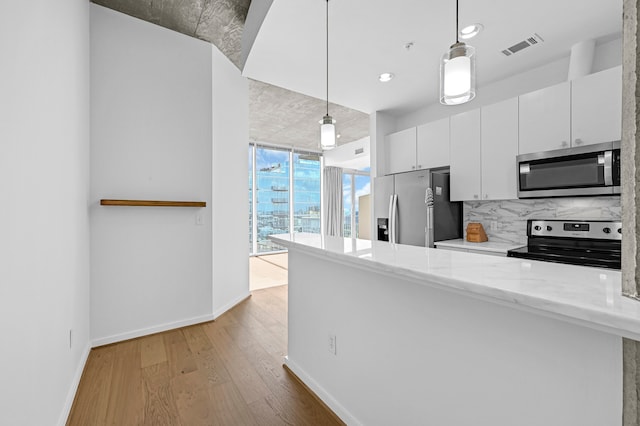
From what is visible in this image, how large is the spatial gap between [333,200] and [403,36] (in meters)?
5.81

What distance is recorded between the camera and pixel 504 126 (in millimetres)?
2836

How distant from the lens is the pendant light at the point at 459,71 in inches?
46.3

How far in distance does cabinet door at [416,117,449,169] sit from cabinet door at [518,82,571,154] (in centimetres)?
77

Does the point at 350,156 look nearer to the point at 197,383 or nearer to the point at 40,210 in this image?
the point at 197,383

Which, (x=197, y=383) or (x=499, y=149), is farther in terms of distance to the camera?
(x=499, y=149)

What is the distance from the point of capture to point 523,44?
249 centimetres

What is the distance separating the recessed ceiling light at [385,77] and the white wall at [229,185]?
1.63m

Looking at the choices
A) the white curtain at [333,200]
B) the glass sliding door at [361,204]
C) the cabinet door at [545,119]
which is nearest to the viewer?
the cabinet door at [545,119]

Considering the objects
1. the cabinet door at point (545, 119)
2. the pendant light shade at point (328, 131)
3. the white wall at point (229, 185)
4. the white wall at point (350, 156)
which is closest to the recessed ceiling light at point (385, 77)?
the cabinet door at point (545, 119)

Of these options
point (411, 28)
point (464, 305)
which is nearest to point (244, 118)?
point (411, 28)

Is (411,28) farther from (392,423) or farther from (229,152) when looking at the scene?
(392,423)

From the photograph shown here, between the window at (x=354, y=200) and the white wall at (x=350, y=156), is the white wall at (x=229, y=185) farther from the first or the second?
the window at (x=354, y=200)

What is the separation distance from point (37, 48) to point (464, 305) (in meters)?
2.06

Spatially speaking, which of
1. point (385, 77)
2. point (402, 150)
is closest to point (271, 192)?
point (402, 150)
